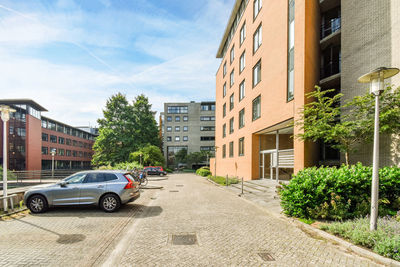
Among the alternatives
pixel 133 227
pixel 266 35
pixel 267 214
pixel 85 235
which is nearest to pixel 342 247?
pixel 267 214

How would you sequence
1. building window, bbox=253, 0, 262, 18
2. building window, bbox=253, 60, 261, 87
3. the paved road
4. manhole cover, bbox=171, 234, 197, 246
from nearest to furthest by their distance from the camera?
the paved road < manhole cover, bbox=171, 234, 197, 246 < building window, bbox=253, 60, 261, 87 < building window, bbox=253, 0, 262, 18

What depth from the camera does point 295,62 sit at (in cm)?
1284

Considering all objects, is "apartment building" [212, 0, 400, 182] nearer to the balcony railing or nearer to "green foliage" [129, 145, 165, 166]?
the balcony railing

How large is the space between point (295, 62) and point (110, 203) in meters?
12.9

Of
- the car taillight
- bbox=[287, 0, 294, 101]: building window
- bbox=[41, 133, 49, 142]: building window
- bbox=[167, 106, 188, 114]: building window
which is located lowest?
the car taillight

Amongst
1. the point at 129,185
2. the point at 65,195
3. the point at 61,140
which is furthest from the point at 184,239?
the point at 61,140

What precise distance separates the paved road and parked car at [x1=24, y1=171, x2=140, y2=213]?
453 millimetres

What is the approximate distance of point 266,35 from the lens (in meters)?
17.2

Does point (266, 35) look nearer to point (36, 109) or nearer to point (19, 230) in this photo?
→ point (19, 230)

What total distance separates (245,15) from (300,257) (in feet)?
80.1

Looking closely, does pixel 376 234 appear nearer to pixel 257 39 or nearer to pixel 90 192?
pixel 90 192

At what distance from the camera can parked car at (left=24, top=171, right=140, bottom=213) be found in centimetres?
833

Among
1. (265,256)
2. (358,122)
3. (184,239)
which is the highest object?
(358,122)

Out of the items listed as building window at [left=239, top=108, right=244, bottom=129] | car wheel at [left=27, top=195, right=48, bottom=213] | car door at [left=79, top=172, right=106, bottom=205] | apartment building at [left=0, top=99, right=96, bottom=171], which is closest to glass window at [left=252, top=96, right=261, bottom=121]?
building window at [left=239, top=108, right=244, bottom=129]
